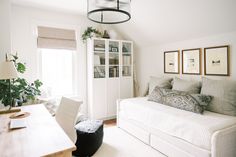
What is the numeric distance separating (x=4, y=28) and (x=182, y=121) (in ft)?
10.5

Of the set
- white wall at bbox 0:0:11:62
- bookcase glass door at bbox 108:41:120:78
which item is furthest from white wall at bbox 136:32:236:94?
white wall at bbox 0:0:11:62

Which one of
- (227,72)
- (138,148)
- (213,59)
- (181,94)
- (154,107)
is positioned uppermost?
(213,59)

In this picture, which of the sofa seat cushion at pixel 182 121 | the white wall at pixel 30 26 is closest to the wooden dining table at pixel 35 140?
the sofa seat cushion at pixel 182 121

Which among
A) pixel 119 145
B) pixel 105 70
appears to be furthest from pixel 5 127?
pixel 105 70

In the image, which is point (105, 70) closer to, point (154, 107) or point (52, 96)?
point (52, 96)

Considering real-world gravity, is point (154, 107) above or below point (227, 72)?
below

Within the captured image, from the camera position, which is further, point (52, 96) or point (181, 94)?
point (52, 96)

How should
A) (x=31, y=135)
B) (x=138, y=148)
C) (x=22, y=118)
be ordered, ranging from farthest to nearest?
1. (x=138, y=148)
2. (x=22, y=118)
3. (x=31, y=135)

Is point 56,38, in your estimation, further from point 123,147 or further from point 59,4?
point 123,147

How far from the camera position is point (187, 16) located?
279cm

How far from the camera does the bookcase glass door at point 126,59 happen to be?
4.27 meters

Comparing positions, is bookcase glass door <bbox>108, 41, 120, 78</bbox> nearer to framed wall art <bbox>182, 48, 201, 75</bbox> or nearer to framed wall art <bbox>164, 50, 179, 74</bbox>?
framed wall art <bbox>164, 50, 179, 74</bbox>

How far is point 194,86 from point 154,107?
779 millimetres

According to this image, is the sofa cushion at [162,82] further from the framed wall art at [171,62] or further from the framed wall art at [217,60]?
the framed wall art at [217,60]
